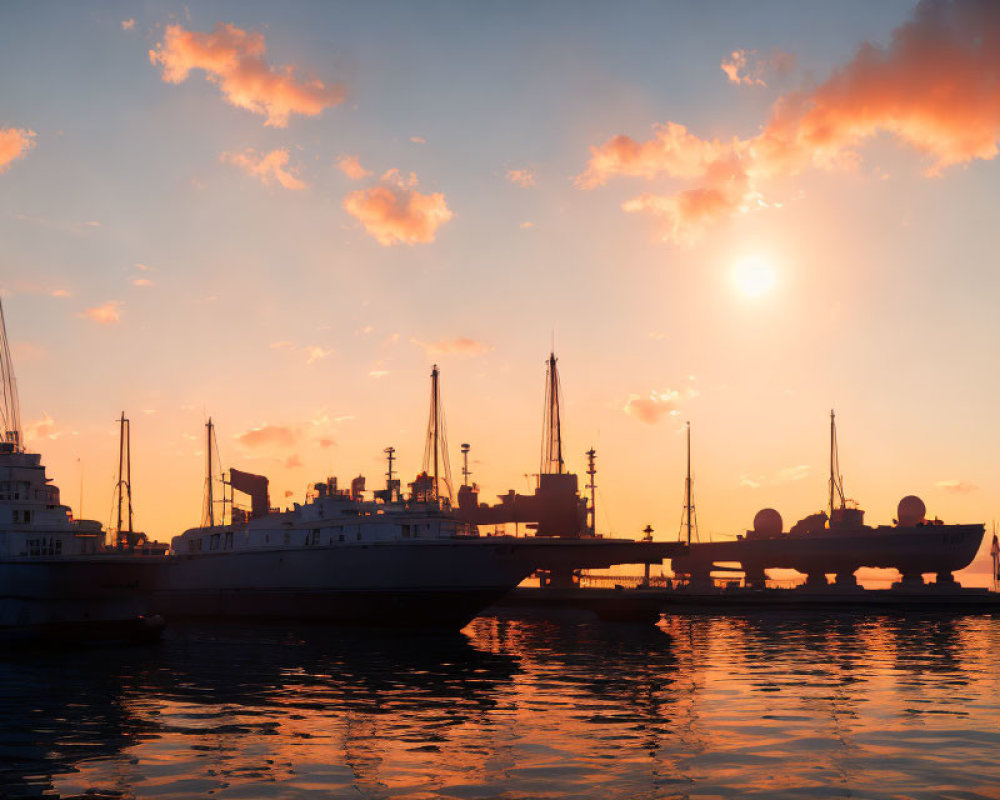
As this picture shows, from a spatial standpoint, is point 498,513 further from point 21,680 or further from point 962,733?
point 962,733

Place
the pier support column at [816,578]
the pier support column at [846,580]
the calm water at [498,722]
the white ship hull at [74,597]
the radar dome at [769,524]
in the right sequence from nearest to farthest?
the calm water at [498,722]
the white ship hull at [74,597]
the pier support column at [846,580]
the pier support column at [816,578]
the radar dome at [769,524]

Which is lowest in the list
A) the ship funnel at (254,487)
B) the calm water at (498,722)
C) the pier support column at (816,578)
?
the pier support column at (816,578)

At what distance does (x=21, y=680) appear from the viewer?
36906 millimetres

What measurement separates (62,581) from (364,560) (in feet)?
67.2

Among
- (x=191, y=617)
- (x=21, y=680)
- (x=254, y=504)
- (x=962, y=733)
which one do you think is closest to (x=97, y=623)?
(x=21, y=680)

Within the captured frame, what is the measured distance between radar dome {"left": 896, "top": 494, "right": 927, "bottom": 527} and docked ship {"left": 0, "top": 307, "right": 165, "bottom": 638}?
96492mm

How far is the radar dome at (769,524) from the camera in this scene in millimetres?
133000

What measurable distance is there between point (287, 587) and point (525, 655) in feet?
88.7

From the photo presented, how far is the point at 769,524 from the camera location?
437ft

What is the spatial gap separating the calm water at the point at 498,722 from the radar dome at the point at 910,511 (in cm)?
7360

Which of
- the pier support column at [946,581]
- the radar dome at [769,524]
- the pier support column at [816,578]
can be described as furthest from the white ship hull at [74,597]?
the radar dome at [769,524]

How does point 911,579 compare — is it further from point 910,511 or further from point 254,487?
point 254,487

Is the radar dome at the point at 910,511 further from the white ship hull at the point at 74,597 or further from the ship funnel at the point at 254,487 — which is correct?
the white ship hull at the point at 74,597

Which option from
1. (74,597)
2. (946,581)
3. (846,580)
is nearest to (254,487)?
(74,597)
